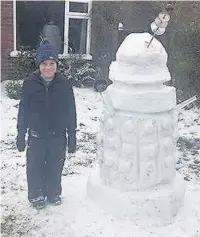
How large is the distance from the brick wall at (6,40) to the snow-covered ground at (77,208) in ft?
11.6

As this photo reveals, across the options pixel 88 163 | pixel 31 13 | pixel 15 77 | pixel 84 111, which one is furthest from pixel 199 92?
pixel 31 13

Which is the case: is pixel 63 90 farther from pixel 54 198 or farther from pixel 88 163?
pixel 88 163

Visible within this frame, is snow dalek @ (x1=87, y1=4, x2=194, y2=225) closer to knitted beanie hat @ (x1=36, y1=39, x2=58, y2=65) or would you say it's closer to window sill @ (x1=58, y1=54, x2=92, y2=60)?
knitted beanie hat @ (x1=36, y1=39, x2=58, y2=65)

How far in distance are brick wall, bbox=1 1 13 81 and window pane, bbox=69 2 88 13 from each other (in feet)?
4.47

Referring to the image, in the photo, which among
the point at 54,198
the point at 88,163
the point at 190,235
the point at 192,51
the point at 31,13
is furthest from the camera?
the point at 31,13

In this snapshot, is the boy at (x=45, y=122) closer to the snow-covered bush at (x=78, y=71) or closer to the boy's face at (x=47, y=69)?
the boy's face at (x=47, y=69)

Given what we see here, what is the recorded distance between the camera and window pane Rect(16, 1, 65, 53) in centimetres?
1040

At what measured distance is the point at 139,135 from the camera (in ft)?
13.6

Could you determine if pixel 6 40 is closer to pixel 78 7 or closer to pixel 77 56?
pixel 77 56

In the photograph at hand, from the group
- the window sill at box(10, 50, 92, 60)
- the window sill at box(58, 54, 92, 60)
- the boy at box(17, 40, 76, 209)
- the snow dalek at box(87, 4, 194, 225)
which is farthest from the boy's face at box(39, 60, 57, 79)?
the window sill at box(58, 54, 92, 60)

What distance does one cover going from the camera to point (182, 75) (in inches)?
322

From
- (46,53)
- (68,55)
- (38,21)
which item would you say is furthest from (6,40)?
(46,53)

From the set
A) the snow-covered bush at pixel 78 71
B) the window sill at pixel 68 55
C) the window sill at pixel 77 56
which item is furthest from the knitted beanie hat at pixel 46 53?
the window sill at pixel 77 56

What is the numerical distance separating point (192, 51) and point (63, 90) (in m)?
4.29
